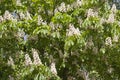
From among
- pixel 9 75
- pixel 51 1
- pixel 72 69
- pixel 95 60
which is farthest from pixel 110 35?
pixel 9 75

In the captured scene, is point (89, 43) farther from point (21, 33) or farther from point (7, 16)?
point (7, 16)

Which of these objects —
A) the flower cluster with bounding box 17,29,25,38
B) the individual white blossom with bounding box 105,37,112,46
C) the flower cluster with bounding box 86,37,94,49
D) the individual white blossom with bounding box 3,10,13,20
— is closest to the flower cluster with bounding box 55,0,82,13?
the flower cluster with bounding box 17,29,25,38

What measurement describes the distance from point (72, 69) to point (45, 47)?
992 mm

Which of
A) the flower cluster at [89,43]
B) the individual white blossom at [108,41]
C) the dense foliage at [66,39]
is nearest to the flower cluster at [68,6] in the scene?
the dense foliage at [66,39]

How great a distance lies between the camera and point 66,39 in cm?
927

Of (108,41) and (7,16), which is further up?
(7,16)

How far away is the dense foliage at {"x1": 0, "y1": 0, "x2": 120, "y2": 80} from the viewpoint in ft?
30.4

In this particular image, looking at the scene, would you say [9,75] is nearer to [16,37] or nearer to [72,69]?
[16,37]

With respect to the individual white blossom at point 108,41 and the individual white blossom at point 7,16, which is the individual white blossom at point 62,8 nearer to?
the individual white blossom at point 7,16

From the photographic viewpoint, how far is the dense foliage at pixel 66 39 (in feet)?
30.4

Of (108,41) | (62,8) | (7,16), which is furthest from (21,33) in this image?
(108,41)

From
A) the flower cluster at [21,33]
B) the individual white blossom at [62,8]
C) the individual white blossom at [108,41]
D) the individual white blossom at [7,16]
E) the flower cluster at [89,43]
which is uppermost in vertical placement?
the individual white blossom at [62,8]

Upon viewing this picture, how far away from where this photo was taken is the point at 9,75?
390 inches

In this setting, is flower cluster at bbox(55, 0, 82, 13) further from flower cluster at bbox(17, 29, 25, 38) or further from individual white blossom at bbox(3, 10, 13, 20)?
individual white blossom at bbox(3, 10, 13, 20)
